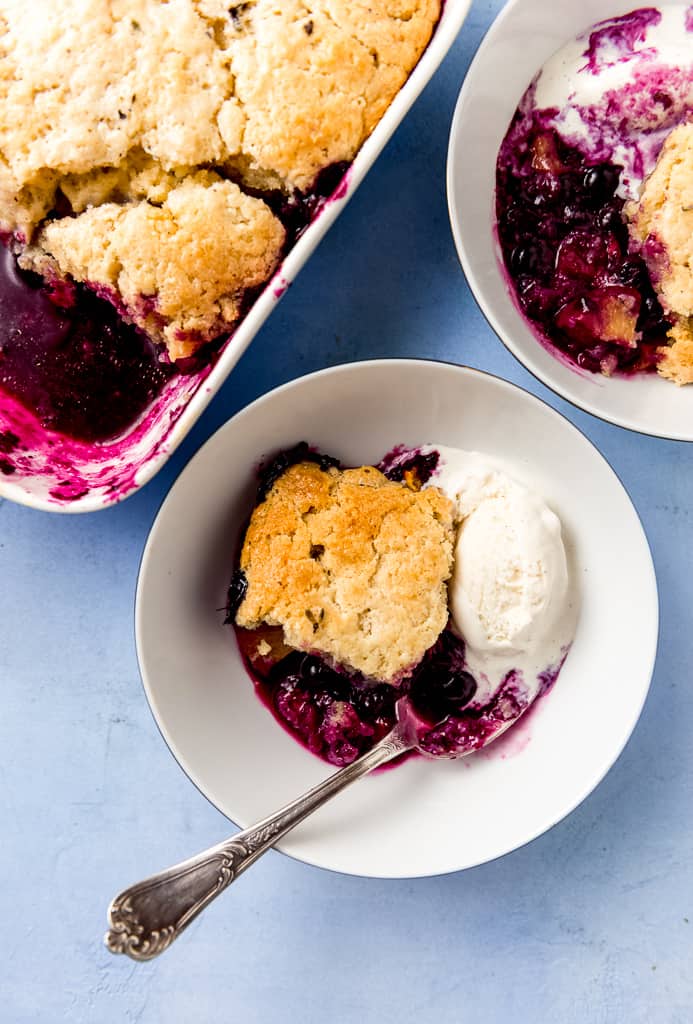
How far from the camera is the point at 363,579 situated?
73.4 inches

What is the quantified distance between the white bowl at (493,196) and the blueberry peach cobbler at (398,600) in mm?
292

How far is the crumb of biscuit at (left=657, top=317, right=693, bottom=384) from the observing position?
1.97 meters

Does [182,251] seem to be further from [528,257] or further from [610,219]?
[610,219]

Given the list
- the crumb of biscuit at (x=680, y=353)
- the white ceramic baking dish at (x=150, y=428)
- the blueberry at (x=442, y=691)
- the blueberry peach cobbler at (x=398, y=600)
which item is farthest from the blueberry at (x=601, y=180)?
the blueberry at (x=442, y=691)

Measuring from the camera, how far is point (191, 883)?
5.49ft

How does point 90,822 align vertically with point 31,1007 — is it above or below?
above

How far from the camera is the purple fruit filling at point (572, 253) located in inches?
77.2

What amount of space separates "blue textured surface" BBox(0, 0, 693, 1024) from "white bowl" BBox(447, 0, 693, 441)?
19cm

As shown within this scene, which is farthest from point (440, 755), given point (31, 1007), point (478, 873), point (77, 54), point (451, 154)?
point (77, 54)

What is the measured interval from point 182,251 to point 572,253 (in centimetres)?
92

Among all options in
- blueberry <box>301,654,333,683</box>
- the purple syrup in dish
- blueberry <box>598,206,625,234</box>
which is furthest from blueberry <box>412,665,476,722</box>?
blueberry <box>598,206,625,234</box>

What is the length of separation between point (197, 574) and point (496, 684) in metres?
0.77

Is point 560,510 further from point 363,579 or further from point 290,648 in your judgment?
point 290,648

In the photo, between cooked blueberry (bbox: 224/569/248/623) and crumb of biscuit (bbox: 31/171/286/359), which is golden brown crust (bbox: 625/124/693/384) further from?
cooked blueberry (bbox: 224/569/248/623)
